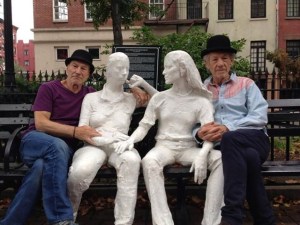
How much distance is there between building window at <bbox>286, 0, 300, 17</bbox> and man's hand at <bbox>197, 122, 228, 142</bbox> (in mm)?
32885

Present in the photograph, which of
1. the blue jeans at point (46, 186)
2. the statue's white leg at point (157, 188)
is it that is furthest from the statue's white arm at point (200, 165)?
the blue jeans at point (46, 186)

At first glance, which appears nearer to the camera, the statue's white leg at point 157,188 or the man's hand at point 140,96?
the statue's white leg at point 157,188

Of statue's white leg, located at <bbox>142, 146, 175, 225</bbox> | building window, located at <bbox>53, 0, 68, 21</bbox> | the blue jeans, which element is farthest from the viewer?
building window, located at <bbox>53, 0, 68, 21</bbox>

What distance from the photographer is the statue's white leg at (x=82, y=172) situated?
357 centimetres

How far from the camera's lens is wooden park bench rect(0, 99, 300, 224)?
12.6 feet

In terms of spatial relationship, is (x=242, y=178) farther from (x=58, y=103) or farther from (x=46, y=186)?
(x=58, y=103)

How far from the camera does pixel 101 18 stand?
436 inches

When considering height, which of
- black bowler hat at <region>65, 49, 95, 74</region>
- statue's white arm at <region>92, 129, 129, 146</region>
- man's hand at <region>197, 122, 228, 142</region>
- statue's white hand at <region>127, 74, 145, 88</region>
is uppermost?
black bowler hat at <region>65, 49, 95, 74</region>

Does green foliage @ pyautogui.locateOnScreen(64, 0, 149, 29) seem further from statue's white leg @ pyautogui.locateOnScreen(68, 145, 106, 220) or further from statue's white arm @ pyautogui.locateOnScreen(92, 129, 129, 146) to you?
statue's white leg @ pyautogui.locateOnScreen(68, 145, 106, 220)

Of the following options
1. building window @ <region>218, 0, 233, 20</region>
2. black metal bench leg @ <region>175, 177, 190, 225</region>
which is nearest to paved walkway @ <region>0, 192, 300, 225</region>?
black metal bench leg @ <region>175, 177, 190, 225</region>

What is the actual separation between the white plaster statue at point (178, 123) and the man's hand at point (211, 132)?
Answer: 2.5 inches

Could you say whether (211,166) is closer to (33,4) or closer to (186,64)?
(186,64)

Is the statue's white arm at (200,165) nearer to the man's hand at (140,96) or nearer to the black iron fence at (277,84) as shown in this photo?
the man's hand at (140,96)

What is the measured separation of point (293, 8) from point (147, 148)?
32.9 metres
